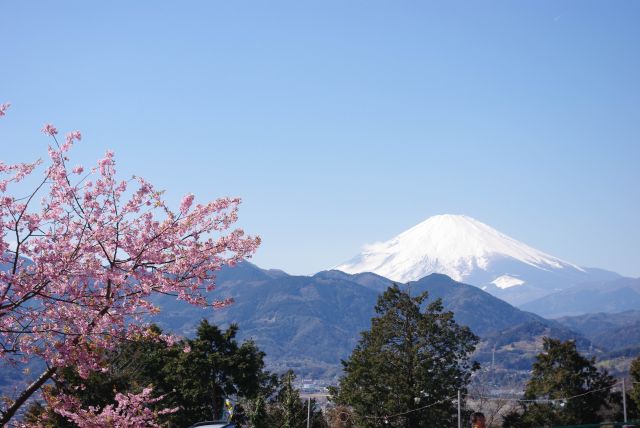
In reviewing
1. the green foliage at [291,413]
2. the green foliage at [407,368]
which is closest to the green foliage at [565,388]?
the green foliage at [407,368]

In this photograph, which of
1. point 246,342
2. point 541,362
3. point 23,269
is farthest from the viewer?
point 541,362

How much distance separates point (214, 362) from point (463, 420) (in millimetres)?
18270

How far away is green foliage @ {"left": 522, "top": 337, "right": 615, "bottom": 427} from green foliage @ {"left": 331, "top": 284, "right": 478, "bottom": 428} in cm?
1068

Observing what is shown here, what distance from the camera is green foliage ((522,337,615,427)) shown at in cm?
5481

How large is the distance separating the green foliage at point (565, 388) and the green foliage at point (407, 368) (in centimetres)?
1068

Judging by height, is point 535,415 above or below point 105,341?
below

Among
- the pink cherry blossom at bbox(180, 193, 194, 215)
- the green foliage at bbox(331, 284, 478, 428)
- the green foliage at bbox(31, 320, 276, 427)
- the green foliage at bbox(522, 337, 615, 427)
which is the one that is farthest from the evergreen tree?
the pink cherry blossom at bbox(180, 193, 194, 215)

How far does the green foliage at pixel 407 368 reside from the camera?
45844mm

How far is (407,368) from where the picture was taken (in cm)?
4766

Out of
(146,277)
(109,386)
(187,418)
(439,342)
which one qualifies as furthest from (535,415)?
(146,277)

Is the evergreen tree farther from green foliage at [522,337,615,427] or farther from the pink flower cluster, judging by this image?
the pink flower cluster

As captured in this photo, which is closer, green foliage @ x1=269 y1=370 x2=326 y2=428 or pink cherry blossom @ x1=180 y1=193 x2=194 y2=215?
pink cherry blossom @ x1=180 y1=193 x2=194 y2=215

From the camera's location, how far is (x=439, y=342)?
47875 mm

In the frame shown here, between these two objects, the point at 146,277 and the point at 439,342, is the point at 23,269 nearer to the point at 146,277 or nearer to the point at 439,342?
the point at 146,277
